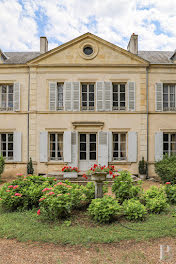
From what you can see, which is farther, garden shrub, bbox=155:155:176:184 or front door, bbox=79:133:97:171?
front door, bbox=79:133:97:171

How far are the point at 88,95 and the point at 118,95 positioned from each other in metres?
1.68

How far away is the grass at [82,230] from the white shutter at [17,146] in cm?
588

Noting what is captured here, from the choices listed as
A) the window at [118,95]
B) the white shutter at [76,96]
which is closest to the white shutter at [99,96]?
the window at [118,95]

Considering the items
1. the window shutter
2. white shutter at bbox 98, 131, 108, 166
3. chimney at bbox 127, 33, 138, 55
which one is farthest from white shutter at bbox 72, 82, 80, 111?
chimney at bbox 127, 33, 138, 55

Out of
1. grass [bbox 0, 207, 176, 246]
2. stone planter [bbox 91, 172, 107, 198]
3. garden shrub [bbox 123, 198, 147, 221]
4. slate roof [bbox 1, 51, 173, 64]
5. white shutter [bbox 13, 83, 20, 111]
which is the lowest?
grass [bbox 0, 207, 176, 246]

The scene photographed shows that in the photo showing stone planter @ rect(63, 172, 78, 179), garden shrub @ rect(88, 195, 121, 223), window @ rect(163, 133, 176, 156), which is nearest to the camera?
garden shrub @ rect(88, 195, 121, 223)

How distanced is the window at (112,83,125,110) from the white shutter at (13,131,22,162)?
5552mm

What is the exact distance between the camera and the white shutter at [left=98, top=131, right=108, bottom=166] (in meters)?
9.91

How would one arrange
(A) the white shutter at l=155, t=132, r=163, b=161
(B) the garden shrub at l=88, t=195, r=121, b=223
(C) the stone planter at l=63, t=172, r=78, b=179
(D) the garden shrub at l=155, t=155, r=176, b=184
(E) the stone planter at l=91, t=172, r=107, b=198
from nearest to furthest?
1. (B) the garden shrub at l=88, t=195, r=121, b=223
2. (E) the stone planter at l=91, t=172, r=107, b=198
3. (D) the garden shrub at l=155, t=155, r=176, b=184
4. (C) the stone planter at l=63, t=172, r=78, b=179
5. (A) the white shutter at l=155, t=132, r=163, b=161

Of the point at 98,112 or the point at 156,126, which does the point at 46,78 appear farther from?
the point at 156,126

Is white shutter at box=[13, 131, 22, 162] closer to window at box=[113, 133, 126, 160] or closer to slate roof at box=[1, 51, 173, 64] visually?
slate roof at box=[1, 51, 173, 64]

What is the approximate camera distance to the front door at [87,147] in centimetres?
1017

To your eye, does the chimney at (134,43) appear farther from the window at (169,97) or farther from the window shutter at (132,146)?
the window shutter at (132,146)

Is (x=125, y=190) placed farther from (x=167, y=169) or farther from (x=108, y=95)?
(x=108, y=95)
